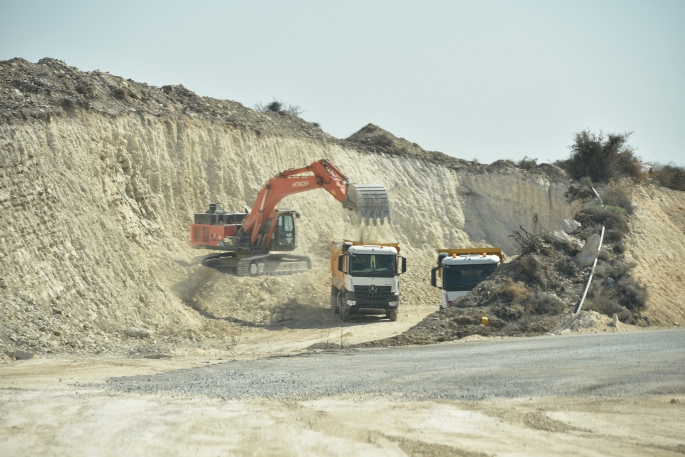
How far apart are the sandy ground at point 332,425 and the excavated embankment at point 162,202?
26.7 ft

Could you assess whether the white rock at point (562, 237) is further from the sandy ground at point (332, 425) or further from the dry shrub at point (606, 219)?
the sandy ground at point (332, 425)

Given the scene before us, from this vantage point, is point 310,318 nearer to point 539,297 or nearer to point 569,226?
point 539,297

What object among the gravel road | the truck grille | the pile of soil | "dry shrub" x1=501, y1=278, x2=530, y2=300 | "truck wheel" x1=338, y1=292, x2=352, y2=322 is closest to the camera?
the gravel road

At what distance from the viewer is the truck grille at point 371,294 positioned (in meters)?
24.4

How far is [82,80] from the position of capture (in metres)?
31.3

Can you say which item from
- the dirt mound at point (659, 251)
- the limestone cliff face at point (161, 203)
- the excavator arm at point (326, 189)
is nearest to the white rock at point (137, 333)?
the limestone cliff face at point (161, 203)

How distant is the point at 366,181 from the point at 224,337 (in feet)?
65.1

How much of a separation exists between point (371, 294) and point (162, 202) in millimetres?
11075

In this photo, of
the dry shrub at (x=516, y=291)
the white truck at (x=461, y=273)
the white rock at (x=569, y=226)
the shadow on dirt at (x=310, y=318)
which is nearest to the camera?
the dry shrub at (x=516, y=291)

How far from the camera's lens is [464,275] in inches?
939

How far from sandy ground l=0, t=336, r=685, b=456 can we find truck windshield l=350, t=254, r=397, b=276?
44.5 feet

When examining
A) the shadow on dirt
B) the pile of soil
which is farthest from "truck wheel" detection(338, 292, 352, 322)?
the pile of soil

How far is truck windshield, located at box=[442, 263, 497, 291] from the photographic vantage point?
2372cm

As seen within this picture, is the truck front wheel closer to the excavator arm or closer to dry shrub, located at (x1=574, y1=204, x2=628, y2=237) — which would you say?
the excavator arm
